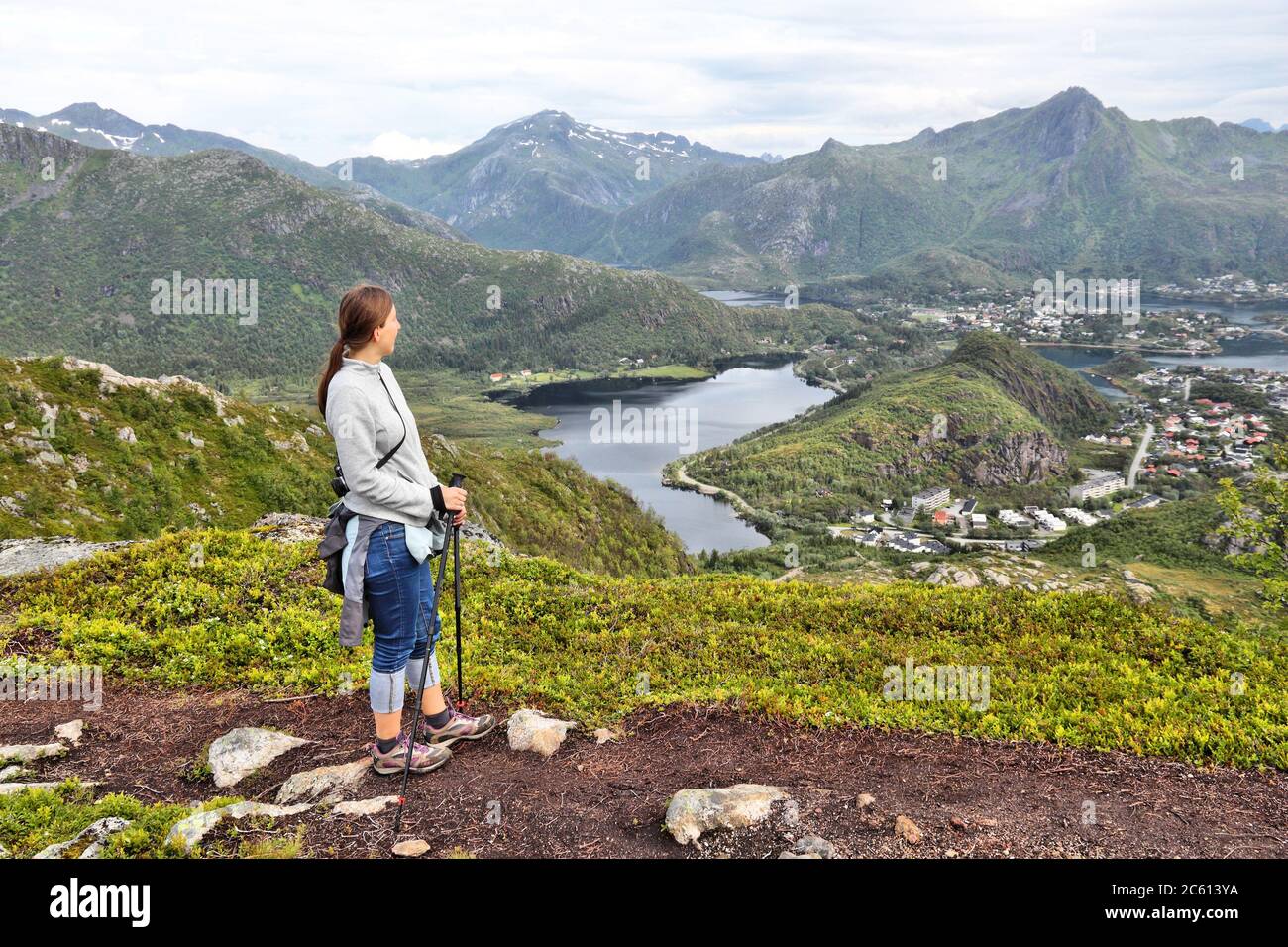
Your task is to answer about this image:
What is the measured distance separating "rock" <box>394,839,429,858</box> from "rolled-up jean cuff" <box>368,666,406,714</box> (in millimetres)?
1036

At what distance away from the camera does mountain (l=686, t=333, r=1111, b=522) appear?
99688mm

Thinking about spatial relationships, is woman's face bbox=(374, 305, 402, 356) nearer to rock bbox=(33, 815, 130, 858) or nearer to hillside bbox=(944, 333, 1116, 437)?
rock bbox=(33, 815, 130, 858)

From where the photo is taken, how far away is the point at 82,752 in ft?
20.0

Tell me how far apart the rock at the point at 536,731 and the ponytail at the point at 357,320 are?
321 cm

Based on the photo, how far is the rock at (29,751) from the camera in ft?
19.1

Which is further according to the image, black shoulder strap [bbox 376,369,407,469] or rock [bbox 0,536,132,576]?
rock [bbox 0,536,132,576]

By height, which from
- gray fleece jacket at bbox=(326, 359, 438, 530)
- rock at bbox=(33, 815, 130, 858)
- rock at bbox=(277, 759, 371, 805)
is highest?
gray fleece jacket at bbox=(326, 359, 438, 530)

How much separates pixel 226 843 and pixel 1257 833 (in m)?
6.99

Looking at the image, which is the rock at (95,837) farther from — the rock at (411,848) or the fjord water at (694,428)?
the fjord water at (694,428)

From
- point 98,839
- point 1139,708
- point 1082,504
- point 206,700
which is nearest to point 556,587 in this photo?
point 206,700

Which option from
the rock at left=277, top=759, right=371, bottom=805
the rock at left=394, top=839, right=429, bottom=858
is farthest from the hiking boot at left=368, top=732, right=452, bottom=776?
the rock at left=394, top=839, right=429, bottom=858

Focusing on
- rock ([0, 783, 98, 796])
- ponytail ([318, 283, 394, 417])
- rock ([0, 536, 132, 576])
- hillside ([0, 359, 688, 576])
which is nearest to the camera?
ponytail ([318, 283, 394, 417])

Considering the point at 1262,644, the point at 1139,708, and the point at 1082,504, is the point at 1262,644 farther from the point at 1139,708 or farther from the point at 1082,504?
the point at 1082,504

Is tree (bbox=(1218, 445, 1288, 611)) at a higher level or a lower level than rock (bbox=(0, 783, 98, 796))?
higher
